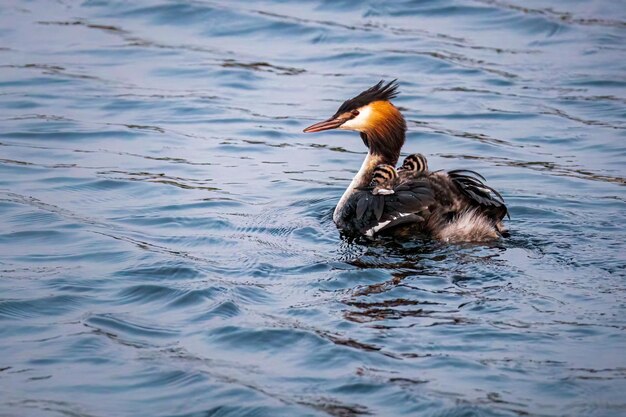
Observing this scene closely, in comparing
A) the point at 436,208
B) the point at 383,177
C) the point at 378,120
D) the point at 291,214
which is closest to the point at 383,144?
the point at 378,120

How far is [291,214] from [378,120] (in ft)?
3.46

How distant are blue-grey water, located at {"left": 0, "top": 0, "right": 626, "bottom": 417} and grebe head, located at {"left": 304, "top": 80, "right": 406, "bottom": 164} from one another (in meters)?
0.67

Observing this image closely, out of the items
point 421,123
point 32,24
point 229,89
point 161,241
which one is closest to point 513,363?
point 161,241

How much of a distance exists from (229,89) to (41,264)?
222 inches

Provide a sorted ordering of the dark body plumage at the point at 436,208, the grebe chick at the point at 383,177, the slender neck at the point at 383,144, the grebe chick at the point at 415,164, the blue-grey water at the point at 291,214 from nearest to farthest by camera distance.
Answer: the blue-grey water at the point at 291,214, the dark body plumage at the point at 436,208, the grebe chick at the point at 383,177, the grebe chick at the point at 415,164, the slender neck at the point at 383,144

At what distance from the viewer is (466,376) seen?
6.33m

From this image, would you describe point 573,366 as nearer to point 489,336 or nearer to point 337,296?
point 489,336

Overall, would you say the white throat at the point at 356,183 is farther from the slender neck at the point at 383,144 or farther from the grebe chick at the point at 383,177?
the grebe chick at the point at 383,177

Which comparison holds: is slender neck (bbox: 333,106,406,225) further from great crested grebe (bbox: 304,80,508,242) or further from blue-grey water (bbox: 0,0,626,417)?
blue-grey water (bbox: 0,0,626,417)

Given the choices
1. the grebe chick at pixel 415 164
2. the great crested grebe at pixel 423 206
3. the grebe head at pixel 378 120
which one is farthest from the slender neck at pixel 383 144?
the grebe chick at pixel 415 164

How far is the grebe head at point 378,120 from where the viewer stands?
9789mm

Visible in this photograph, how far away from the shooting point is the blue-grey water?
6.44 metres

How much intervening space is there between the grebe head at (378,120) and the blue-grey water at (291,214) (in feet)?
2.20

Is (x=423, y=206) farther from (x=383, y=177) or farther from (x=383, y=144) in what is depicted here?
(x=383, y=144)
